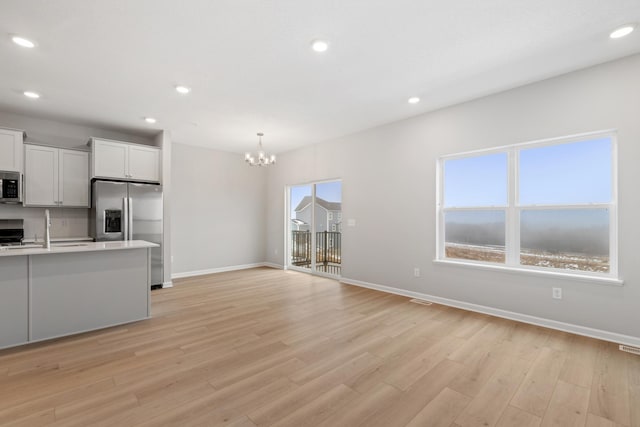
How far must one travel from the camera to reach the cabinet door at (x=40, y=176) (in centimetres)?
431

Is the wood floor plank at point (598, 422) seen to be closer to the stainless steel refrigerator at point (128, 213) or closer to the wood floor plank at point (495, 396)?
the wood floor plank at point (495, 396)

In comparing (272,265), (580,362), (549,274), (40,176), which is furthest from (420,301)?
(40,176)

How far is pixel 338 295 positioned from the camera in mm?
4633

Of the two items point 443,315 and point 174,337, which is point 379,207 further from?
point 174,337

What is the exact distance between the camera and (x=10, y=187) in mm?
4078

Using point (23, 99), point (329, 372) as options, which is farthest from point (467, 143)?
point (23, 99)

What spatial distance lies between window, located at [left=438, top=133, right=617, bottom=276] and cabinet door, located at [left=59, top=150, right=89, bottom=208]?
5.88m

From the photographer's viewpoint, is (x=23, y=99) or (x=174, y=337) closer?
(x=174, y=337)

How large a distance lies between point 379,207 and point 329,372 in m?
3.15

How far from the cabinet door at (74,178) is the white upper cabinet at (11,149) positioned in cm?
48

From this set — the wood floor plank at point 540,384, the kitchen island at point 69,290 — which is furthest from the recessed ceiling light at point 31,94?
the wood floor plank at point 540,384

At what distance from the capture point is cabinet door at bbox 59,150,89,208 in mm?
4609

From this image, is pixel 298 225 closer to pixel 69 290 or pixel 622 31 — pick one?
pixel 69 290

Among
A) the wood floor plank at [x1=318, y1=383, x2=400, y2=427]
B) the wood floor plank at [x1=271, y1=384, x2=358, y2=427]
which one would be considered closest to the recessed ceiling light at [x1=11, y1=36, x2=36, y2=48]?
the wood floor plank at [x1=271, y1=384, x2=358, y2=427]
